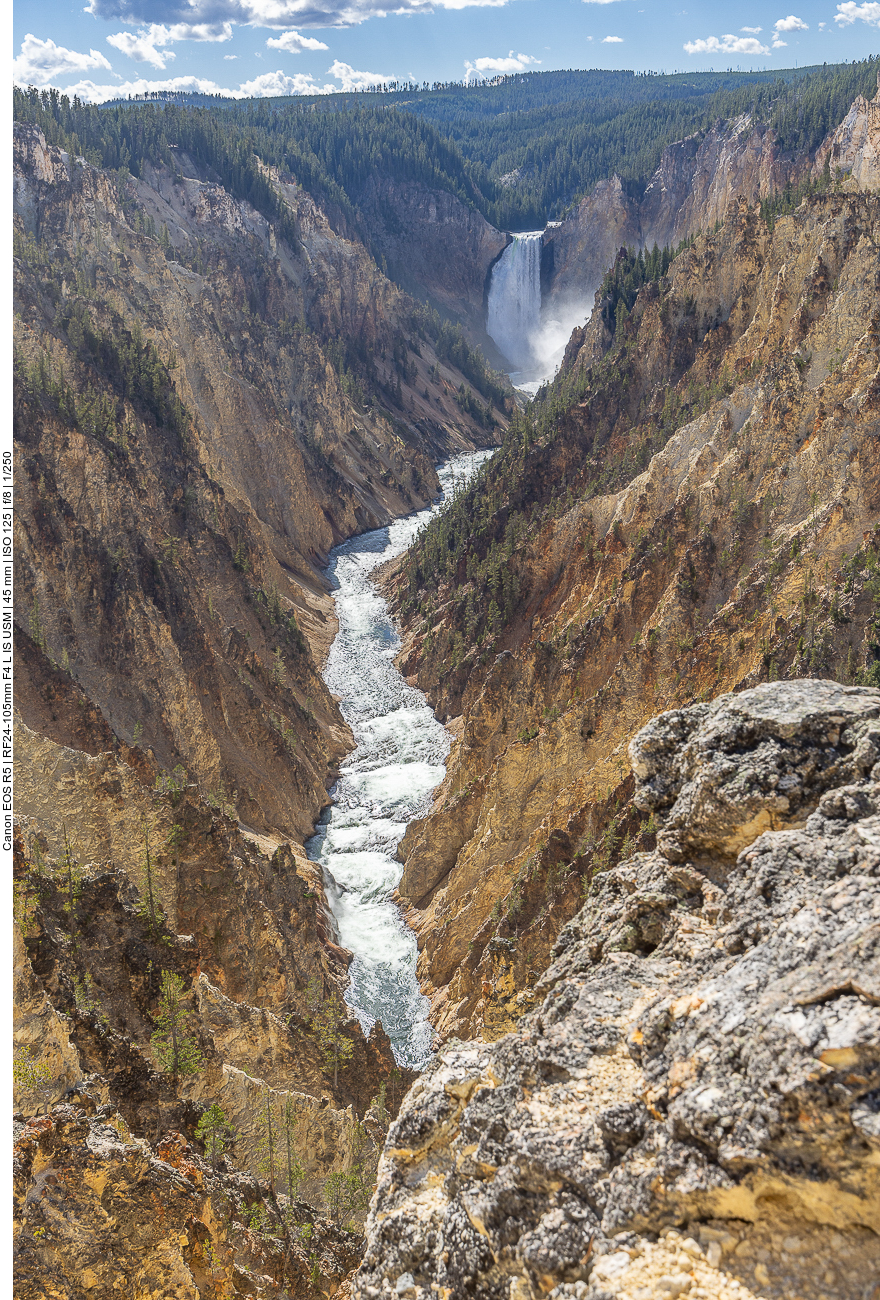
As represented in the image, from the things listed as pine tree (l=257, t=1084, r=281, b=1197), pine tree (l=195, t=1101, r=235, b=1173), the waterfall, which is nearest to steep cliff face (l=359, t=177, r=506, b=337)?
the waterfall

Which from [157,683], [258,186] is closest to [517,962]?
[157,683]

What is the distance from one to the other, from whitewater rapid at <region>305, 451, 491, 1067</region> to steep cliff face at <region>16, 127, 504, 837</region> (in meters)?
1.58

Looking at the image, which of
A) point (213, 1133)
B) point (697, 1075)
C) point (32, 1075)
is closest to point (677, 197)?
point (213, 1133)

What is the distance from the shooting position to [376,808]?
41.8 metres

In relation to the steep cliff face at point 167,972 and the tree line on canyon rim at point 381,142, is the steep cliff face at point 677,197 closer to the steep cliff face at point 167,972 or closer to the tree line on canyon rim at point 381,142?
the tree line on canyon rim at point 381,142

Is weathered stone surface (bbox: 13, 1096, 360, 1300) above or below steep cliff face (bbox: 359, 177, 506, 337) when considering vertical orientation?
below

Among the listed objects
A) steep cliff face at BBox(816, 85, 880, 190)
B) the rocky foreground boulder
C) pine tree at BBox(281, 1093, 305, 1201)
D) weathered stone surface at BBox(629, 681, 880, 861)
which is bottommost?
pine tree at BBox(281, 1093, 305, 1201)

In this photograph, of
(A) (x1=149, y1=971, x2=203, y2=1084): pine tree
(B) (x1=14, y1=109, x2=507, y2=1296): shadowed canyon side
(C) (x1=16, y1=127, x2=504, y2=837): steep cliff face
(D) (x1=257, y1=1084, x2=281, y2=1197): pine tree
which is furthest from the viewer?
(C) (x1=16, y1=127, x2=504, y2=837): steep cliff face

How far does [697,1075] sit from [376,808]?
118 feet

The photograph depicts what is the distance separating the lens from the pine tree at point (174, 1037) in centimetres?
1828

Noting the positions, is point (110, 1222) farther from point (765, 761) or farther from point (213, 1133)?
point (765, 761)

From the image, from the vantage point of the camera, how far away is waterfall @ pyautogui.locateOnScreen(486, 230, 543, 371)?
158625 mm

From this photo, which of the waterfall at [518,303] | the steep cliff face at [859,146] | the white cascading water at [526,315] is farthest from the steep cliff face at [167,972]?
the waterfall at [518,303]

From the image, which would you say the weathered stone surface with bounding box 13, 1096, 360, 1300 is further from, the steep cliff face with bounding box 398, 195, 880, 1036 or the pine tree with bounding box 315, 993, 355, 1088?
the pine tree with bounding box 315, 993, 355, 1088
